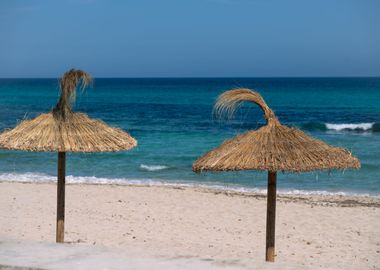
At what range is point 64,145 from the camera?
6980 mm

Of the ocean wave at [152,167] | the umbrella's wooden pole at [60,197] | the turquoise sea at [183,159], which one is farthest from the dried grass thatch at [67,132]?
the ocean wave at [152,167]

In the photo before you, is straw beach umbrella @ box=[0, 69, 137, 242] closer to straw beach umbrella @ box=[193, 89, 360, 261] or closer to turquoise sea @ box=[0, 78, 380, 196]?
turquoise sea @ box=[0, 78, 380, 196]

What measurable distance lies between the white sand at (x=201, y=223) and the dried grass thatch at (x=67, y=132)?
146 cm

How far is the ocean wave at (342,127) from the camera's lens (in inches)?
1217

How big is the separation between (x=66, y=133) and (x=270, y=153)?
235cm

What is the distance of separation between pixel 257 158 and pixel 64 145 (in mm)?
2161

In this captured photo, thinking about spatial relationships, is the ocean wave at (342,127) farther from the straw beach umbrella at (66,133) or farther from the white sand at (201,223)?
the straw beach umbrella at (66,133)

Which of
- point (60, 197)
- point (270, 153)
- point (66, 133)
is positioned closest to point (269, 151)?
point (270, 153)

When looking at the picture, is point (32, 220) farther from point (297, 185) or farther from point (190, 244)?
point (297, 185)

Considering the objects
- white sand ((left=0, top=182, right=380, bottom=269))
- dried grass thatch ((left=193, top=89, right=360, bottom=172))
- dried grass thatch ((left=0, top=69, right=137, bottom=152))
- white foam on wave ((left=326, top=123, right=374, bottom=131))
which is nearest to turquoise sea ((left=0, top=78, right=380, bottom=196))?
white foam on wave ((left=326, top=123, right=374, bottom=131))

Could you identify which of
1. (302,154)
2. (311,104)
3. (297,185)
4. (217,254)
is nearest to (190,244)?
(217,254)

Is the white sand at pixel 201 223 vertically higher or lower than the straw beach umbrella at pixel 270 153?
lower

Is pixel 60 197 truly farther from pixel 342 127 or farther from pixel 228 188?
pixel 342 127

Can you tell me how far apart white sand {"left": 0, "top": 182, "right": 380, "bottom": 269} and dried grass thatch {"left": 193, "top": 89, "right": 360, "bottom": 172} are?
68.7 inches
